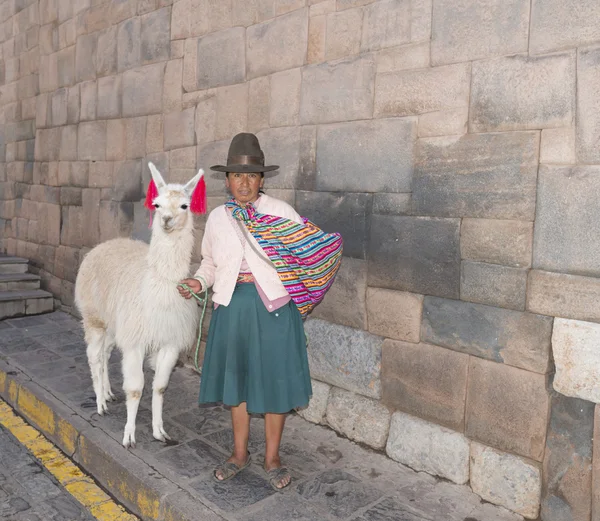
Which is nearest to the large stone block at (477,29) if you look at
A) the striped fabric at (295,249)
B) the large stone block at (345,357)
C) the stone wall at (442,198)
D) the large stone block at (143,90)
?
the stone wall at (442,198)

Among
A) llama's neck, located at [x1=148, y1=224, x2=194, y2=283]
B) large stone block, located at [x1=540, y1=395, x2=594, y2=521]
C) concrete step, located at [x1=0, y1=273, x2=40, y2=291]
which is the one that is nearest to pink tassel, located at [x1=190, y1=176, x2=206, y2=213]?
llama's neck, located at [x1=148, y1=224, x2=194, y2=283]

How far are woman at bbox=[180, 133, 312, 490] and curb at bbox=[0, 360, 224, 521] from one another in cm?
32

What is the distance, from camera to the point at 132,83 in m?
5.50

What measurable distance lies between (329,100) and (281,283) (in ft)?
4.37

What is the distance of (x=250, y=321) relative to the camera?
293cm

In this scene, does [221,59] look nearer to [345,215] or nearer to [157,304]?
[345,215]

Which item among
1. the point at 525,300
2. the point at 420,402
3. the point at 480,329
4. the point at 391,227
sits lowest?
the point at 420,402

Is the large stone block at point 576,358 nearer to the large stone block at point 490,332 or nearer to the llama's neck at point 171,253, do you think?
the large stone block at point 490,332

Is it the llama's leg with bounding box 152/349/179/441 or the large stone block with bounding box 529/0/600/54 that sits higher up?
the large stone block with bounding box 529/0/600/54

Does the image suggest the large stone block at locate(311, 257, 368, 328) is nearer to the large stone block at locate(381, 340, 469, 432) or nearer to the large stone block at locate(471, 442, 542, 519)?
the large stone block at locate(381, 340, 469, 432)

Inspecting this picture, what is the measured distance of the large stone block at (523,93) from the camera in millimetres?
2516

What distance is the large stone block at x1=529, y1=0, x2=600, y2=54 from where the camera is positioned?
2.42 m

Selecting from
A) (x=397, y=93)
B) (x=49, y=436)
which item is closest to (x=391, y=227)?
(x=397, y=93)

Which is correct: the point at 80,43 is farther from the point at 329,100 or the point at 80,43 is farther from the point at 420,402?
the point at 420,402
